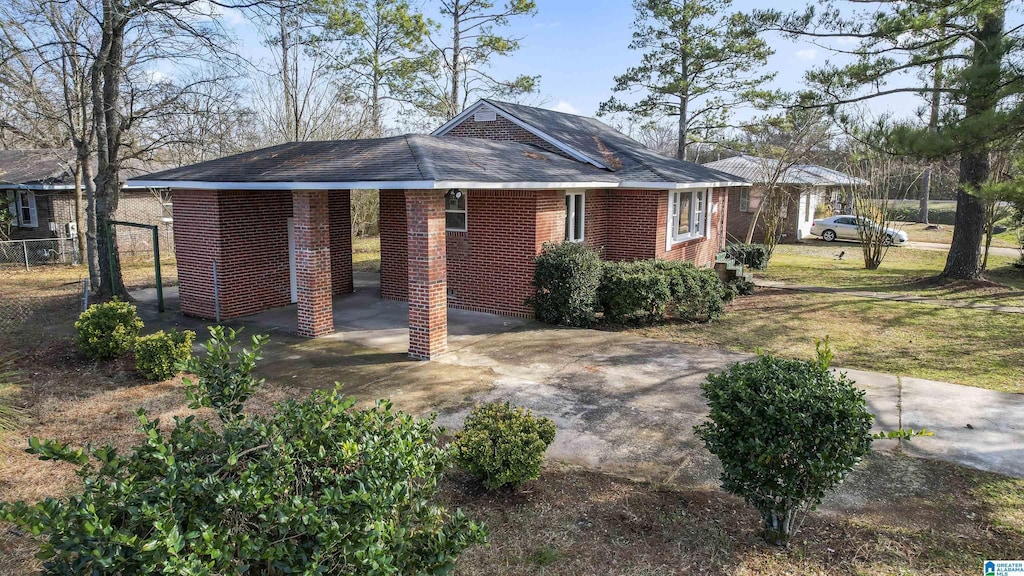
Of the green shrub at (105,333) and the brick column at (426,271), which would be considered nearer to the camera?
the green shrub at (105,333)

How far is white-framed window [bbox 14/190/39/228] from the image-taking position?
22.7 meters

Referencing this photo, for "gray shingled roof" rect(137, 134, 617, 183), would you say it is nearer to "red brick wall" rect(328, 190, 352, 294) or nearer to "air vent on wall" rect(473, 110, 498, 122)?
"red brick wall" rect(328, 190, 352, 294)

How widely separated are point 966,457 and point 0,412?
33.4 feet

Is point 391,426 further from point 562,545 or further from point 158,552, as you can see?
point 562,545

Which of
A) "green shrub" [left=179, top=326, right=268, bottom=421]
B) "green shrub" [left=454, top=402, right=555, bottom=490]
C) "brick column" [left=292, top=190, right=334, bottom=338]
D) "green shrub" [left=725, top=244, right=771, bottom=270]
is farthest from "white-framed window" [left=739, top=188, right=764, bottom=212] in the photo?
"green shrub" [left=179, top=326, right=268, bottom=421]

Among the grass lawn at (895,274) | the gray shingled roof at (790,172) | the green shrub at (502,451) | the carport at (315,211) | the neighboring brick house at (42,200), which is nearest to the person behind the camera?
the green shrub at (502,451)

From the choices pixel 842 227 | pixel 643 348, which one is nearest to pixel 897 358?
pixel 643 348

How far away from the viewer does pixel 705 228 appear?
1852 centimetres

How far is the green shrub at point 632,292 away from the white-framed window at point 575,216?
168 centimetres

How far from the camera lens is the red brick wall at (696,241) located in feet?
49.1

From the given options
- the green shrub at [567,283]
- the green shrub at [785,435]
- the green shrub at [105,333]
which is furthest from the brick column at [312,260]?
the green shrub at [785,435]

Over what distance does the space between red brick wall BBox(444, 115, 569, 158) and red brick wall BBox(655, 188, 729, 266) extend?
118 inches

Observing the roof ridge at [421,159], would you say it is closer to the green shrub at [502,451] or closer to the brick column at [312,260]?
the brick column at [312,260]

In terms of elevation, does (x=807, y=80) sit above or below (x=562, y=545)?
above
